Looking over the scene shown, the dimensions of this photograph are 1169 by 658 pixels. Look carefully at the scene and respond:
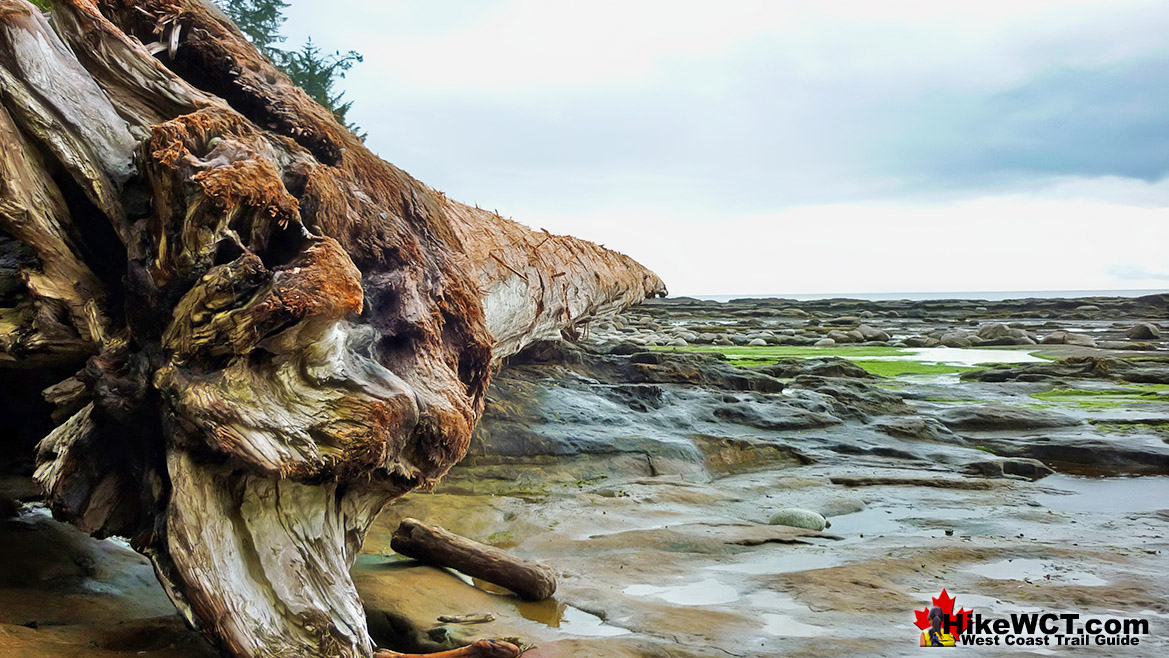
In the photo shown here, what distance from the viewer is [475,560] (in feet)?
12.2

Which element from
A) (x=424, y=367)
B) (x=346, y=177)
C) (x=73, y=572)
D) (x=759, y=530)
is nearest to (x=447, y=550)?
(x=424, y=367)

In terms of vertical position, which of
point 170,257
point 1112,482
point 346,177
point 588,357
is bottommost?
point 1112,482

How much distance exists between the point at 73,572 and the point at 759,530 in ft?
11.8

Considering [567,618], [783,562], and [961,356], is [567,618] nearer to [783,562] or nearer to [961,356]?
[783,562]

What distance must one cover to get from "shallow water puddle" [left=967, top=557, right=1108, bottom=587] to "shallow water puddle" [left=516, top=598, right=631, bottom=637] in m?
2.10

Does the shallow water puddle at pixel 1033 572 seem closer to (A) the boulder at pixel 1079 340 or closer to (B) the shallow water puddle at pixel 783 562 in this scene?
(B) the shallow water puddle at pixel 783 562

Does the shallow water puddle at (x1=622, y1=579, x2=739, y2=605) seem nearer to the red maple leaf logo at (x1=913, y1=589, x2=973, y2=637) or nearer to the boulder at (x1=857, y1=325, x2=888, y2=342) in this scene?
the red maple leaf logo at (x1=913, y1=589, x2=973, y2=637)

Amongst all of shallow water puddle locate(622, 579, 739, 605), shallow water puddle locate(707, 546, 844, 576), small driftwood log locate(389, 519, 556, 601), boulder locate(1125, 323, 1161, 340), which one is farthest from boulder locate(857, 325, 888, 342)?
small driftwood log locate(389, 519, 556, 601)

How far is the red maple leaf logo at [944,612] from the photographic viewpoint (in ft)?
10.8

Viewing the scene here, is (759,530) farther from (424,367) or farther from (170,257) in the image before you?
(170,257)

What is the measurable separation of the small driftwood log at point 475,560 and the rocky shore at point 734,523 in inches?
2.9

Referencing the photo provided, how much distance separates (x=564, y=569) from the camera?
4.13 m

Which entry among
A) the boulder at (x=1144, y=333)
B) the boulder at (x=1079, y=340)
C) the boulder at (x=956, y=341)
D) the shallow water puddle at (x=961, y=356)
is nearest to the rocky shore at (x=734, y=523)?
the shallow water puddle at (x=961, y=356)

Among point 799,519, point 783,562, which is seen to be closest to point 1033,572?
point 783,562
